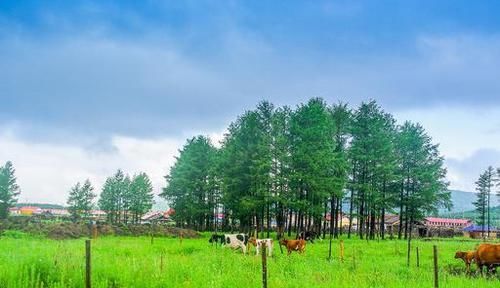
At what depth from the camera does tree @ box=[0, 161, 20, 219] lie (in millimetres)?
74750

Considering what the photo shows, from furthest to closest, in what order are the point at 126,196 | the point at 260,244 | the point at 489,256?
the point at 126,196, the point at 260,244, the point at 489,256

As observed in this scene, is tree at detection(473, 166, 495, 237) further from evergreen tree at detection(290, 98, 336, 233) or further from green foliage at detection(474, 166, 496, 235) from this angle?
evergreen tree at detection(290, 98, 336, 233)

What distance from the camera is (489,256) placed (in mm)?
20719

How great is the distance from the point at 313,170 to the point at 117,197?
200 ft

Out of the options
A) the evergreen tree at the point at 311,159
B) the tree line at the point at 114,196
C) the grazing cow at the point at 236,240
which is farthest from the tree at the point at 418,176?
the tree line at the point at 114,196

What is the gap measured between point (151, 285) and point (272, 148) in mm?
33839

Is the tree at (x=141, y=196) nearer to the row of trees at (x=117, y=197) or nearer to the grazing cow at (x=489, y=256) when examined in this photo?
the row of trees at (x=117, y=197)

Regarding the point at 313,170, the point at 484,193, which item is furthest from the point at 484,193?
the point at 313,170

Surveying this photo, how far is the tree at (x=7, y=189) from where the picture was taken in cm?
7475

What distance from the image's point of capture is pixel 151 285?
36.3 ft

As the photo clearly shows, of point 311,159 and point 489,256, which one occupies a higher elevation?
point 311,159

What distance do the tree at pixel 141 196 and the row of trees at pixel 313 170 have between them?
90.3ft

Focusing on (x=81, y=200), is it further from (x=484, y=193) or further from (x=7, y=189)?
(x=484, y=193)

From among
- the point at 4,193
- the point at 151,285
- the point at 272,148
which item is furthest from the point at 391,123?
the point at 4,193
